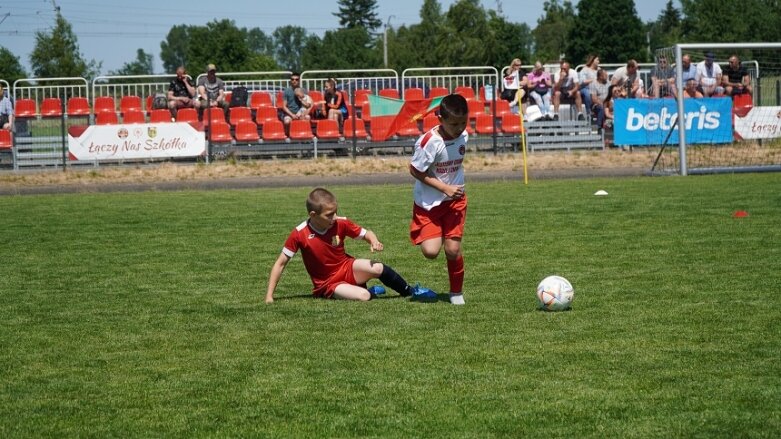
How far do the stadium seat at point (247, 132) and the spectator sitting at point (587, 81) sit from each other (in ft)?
25.6

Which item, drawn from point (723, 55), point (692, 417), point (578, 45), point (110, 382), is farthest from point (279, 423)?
point (578, 45)

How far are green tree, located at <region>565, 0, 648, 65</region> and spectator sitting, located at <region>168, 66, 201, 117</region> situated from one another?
71.0 m

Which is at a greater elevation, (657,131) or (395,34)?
(395,34)

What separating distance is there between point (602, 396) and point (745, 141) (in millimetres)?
19187

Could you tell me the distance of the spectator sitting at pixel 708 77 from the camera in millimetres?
23688

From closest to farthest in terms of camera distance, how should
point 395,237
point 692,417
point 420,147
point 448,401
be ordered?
point 692,417
point 448,401
point 420,147
point 395,237

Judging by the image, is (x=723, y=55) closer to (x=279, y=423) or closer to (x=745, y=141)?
(x=745, y=141)

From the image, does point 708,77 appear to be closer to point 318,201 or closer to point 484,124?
point 484,124

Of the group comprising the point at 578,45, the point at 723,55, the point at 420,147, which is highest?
the point at 578,45

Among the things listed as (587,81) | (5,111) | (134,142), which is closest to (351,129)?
(134,142)

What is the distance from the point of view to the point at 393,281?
8.55m

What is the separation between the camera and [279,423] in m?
4.97

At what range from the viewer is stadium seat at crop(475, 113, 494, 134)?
25.9 meters

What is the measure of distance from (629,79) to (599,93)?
0.77 m
